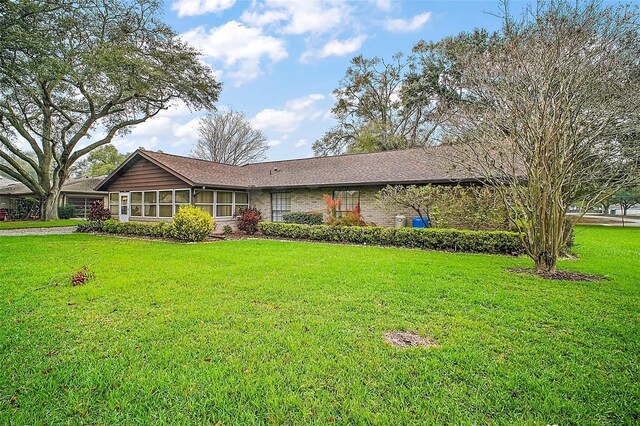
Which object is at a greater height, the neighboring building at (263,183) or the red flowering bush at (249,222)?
the neighboring building at (263,183)

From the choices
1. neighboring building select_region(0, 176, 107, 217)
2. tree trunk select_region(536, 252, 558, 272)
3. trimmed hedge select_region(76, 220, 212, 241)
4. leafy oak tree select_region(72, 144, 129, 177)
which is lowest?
tree trunk select_region(536, 252, 558, 272)

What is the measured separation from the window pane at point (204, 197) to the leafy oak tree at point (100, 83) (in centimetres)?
717

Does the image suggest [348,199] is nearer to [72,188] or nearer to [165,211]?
[165,211]

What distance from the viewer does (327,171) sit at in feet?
57.2

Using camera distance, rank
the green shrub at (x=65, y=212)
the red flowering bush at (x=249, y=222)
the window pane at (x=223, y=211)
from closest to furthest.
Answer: the red flowering bush at (x=249, y=222)
the window pane at (x=223, y=211)
the green shrub at (x=65, y=212)

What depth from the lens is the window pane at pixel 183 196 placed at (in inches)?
626

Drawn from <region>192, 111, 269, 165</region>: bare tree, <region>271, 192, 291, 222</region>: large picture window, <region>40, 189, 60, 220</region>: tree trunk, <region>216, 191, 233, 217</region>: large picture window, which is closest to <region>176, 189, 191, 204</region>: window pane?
<region>216, 191, 233, 217</region>: large picture window

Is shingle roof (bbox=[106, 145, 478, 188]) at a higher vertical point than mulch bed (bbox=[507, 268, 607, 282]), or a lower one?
higher

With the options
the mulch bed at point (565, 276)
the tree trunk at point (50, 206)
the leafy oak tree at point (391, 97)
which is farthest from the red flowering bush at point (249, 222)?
the tree trunk at point (50, 206)

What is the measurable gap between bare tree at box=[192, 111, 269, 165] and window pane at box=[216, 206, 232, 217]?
18.2 meters

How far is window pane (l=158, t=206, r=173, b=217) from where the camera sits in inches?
647

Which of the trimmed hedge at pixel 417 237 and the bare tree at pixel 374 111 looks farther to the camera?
the bare tree at pixel 374 111

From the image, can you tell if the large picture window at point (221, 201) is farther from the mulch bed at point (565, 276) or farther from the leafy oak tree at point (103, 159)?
the leafy oak tree at point (103, 159)

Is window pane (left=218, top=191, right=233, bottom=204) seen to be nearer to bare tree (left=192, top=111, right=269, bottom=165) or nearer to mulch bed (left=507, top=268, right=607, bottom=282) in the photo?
mulch bed (left=507, top=268, right=607, bottom=282)
